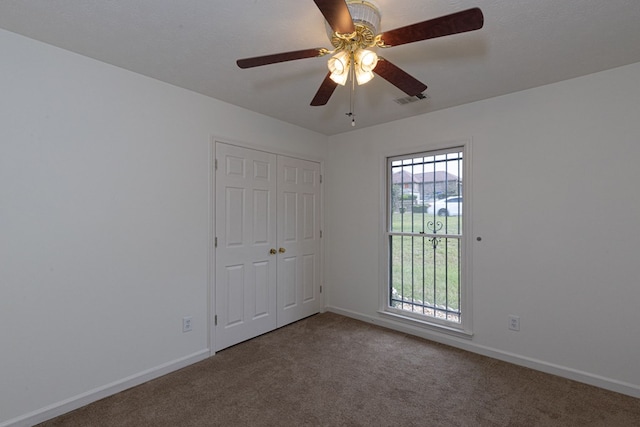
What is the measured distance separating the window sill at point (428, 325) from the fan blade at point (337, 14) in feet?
9.57

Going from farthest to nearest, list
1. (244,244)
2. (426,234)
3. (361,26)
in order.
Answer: (426,234), (244,244), (361,26)

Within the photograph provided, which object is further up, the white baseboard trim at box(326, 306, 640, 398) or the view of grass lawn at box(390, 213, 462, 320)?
the view of grass lawn at box(390, 213, 462, 320)

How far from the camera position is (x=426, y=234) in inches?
131

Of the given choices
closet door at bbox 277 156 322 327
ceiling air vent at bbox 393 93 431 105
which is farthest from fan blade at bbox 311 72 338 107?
closet door at bbox 277 156 322 327

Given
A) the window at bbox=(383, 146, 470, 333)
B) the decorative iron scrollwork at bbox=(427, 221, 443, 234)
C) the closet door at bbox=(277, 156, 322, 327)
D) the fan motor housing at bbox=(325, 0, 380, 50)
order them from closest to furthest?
the fan motor housing at bbox=(325, 0, 380, 50) < the window at bbox=(383, 146, 470, 333) < the decorative iron scrollwork at bbox=(427, 221, 443, 234) < the closet door at bbox=(277, 156, 322, 327)

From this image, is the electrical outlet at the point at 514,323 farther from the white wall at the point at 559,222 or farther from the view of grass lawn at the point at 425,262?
the view of grass lawn at the point at 425,262

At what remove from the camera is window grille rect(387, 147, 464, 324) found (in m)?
3.15

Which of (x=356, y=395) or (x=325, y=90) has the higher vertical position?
(x=325, y=90)

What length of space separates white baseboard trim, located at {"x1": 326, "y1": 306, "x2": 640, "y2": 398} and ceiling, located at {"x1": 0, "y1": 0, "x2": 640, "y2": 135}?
240cm

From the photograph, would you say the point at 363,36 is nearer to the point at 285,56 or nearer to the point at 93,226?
the point at 285,56

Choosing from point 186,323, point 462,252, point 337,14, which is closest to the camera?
point 337,14

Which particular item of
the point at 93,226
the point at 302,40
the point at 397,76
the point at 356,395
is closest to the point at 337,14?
the point at 397,76

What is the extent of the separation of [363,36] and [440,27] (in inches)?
16.6

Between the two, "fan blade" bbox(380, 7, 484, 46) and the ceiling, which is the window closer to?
the ceiling
